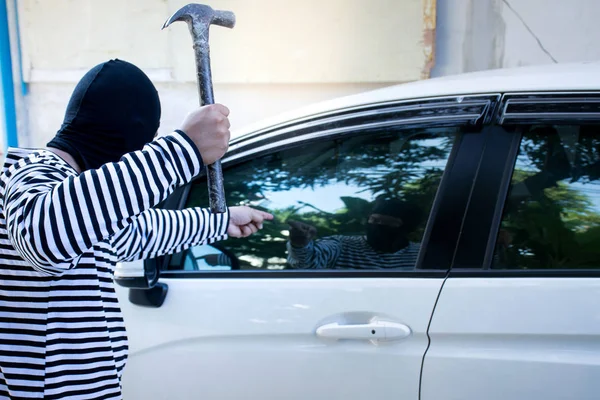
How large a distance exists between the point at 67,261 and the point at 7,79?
5.33m

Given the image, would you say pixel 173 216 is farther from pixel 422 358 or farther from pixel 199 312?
pixel 422 358

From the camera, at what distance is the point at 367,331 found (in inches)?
64.4

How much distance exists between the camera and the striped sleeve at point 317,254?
1.82m

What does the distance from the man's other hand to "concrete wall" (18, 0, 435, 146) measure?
3734mm

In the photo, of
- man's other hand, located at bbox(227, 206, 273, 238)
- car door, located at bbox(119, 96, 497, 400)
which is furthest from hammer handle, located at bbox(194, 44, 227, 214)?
car door, located at bbox(119, 96, 497, 400)

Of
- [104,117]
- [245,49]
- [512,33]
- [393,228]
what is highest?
[245,49]

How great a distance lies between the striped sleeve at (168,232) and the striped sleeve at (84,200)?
0.42 metres

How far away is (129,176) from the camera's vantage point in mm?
1053

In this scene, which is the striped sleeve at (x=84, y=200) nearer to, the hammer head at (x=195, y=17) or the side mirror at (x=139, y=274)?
the hammer head at (x=195, y=17)

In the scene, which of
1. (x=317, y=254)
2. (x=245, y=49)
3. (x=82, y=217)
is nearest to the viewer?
(x=82, y=217)

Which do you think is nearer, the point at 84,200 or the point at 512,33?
the point at 84,200

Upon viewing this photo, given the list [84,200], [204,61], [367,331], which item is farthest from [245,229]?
[84,200]

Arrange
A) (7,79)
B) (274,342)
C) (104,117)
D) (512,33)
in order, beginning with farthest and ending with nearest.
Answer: (7,79) → (512,33) → (274,342) → (104,117)

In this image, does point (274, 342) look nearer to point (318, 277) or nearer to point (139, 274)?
point (318, 277)
